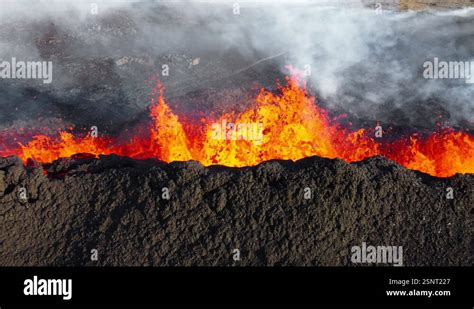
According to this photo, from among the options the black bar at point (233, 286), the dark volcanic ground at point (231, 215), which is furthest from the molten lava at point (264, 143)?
the black bar at point (233, 286)

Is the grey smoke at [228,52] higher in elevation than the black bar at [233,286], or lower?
higher

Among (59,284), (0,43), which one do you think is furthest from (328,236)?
(0,43)

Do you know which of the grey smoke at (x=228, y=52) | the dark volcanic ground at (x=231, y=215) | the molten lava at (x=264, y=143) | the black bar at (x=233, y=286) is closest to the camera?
the black bar at (x=233, y=286)

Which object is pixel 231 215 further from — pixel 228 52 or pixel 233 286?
pixel 228 52

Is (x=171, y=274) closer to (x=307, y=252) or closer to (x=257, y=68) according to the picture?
(x=307, y=252)

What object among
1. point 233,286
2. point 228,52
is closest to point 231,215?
point 233,286

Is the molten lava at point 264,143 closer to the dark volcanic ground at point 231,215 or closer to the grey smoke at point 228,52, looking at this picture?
the grey smoke at point 228,52

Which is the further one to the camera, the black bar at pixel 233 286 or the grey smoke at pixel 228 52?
the grey smoke at pixel 228 52
